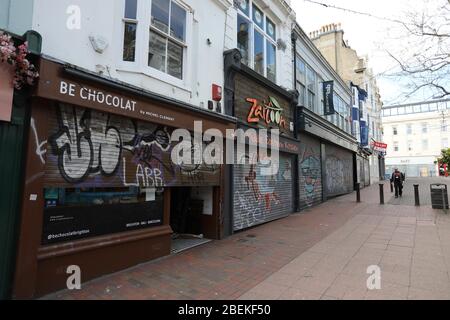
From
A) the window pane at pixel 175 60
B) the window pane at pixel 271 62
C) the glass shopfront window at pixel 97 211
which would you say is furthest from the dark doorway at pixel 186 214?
the window pane at pixel 271 62

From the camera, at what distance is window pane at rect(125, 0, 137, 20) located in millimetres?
5660

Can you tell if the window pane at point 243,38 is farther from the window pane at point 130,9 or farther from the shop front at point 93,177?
the window pane at point 130,9

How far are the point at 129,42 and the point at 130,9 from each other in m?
0.63

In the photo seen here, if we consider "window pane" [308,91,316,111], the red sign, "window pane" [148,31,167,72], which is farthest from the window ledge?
"window pane" [308,91,316,111]

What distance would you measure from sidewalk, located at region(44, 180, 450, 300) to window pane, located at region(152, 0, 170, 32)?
478 centimetres

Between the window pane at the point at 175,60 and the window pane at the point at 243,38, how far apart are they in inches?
119

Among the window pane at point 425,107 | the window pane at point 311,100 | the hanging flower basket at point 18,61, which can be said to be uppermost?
the window pane at point 425,107

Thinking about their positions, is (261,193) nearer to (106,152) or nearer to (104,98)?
(106,152)

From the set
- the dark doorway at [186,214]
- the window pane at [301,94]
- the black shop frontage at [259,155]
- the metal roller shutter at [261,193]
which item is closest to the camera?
the dark doorway at [186,214]

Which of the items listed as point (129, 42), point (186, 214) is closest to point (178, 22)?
point (129, 42)

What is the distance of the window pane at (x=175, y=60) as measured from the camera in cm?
656

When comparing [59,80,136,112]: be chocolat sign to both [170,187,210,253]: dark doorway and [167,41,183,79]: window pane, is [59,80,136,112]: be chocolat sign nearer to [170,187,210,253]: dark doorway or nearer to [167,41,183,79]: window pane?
[167,41,183,79]: window pane
